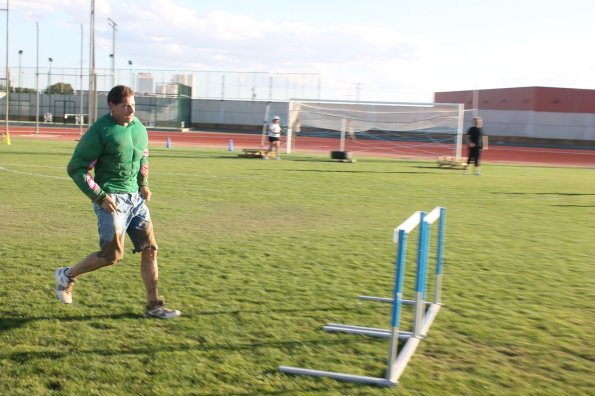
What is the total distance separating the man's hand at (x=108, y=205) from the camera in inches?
207

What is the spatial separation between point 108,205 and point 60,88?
200ft

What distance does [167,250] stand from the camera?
8.74m

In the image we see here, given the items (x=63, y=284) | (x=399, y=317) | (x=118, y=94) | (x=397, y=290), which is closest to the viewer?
(x=397, y=290)

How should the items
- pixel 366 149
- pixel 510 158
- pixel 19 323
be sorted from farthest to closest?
pixel 366 149 < pixel 510 158 < pixel 19 323

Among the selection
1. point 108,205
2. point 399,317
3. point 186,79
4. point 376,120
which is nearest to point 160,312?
point 108,205

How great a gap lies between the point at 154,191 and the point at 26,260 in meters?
7.34

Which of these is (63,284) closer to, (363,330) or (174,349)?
(174,349)

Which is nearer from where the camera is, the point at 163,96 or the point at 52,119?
the point at 163,96

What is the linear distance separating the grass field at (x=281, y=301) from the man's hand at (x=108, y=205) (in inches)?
38.4

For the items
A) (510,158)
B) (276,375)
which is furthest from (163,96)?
(276,375)

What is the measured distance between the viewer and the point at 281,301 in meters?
6.40

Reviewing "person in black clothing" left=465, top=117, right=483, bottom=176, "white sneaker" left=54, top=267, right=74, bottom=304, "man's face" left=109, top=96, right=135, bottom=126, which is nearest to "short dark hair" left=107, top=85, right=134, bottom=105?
"man's face" left=109, top=96, right=135, bottom=126

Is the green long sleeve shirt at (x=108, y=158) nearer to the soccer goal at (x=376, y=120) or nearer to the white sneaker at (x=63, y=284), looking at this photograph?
the white sneaker at (x=63, y=284)

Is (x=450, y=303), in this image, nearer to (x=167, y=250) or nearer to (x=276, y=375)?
(x=276, y=375)
